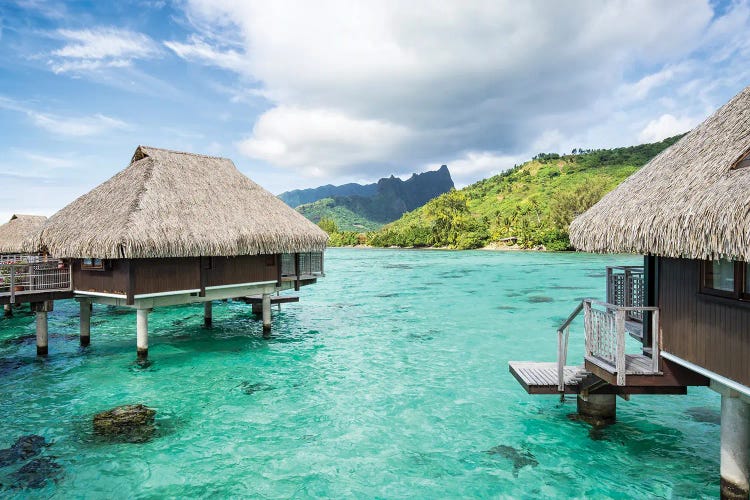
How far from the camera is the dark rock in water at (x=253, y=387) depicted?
12352mm

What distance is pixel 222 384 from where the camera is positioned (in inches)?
509

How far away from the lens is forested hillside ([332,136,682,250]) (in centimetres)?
6938

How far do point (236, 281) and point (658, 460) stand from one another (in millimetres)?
12883

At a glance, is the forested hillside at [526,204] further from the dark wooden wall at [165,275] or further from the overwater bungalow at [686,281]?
the overwater bungalow at [686,281]

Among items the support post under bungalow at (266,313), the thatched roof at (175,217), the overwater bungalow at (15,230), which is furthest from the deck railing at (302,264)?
the overwater bungalow at (15,230)

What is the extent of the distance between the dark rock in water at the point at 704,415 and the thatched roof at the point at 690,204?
550cm

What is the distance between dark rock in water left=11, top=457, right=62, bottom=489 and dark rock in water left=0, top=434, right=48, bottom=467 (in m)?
0.34

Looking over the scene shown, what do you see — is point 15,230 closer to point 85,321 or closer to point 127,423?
point 85,321

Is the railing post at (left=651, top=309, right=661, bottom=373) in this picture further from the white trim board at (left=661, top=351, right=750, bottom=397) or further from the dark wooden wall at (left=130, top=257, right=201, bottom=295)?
the dark wooden wall at (left=130, top=257, right=201, bottom=295)

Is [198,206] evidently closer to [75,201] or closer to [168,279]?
[168,279]

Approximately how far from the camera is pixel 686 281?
21.1 ft

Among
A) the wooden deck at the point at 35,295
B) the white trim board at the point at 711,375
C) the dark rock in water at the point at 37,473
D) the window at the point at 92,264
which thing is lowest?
the dark rock in water at the point at 37,473

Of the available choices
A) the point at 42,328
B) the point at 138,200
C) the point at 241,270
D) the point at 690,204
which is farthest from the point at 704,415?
the point at 42,328

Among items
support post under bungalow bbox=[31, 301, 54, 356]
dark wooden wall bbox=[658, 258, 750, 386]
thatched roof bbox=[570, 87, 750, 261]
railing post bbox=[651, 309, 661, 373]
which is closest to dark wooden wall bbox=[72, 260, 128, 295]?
support post under bungalow bbox=[31, 301, 54, 356]
